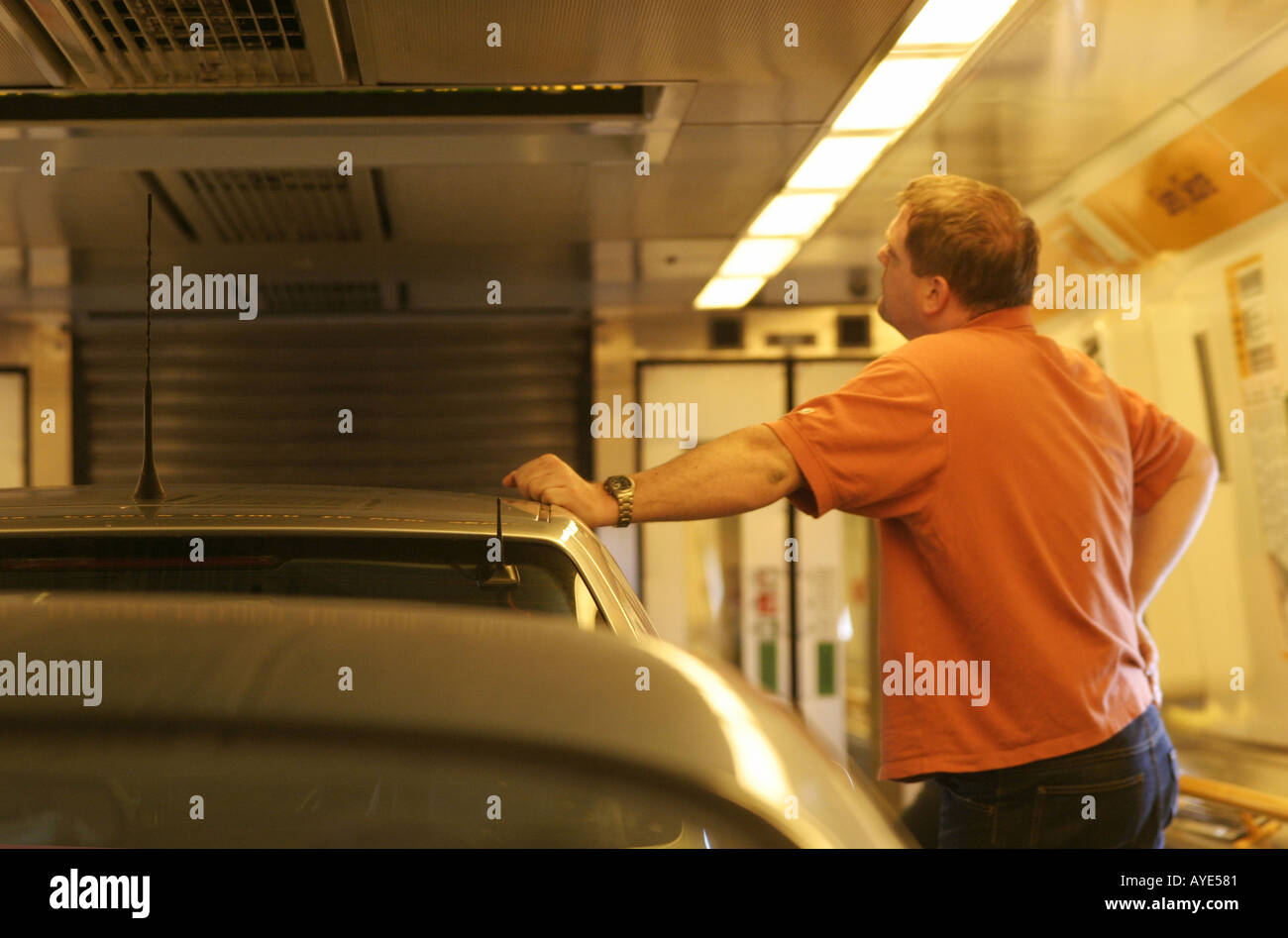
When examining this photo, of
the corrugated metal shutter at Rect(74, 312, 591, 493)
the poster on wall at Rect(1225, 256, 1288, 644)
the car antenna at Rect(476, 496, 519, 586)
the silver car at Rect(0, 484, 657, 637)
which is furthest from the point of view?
the corrugated metal shutter at Rect(74, 312, 591, 493)

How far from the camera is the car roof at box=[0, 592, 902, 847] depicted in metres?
0.66

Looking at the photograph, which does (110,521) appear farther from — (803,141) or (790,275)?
(790,275)

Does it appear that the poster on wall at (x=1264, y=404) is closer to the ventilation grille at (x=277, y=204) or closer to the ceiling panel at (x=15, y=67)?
the ventilation grille at (x=277, y=204)

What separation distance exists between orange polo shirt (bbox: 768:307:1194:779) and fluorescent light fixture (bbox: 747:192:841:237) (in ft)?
9.75

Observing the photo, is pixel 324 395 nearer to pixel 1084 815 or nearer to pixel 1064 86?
pixel 1064 86

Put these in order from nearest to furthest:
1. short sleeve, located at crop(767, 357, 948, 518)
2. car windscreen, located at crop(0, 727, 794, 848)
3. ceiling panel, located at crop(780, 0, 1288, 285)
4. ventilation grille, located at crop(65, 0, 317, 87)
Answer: car windscreen, located at crop(0, 727, 794, 848), short sleeve, located at crop(767, 357, 948, 518), ventilation grille, located at crop(65, 0, 317, 87), ceiling panel, located at crop(780, 0, 1288, 285)

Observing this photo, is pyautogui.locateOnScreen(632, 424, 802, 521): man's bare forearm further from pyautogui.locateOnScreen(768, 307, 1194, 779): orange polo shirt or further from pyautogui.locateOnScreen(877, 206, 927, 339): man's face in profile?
pyautogui.locateOnScreen(877, 206, 927, 339): man's face in profile

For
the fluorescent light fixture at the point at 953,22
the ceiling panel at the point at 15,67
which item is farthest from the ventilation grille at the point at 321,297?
the fluorescent light fixture at the point at 953,22

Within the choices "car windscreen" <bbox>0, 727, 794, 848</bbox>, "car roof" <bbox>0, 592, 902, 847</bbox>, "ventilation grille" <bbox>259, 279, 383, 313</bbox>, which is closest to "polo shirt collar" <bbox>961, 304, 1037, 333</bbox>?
"car roof" <bbox>0, 592, 902, 847</bbox>

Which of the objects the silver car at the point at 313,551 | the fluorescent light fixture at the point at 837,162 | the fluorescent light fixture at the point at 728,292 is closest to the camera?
the silver car at the point at 313,551

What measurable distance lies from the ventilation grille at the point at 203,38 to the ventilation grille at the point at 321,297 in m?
3.71

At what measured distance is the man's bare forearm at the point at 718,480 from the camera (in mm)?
1914

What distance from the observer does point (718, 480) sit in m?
1.92
